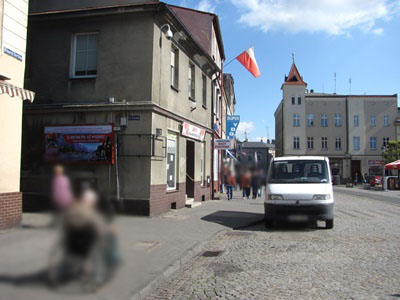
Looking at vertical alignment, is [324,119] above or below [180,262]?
above

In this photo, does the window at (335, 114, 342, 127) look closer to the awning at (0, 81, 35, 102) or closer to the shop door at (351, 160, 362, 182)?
the shop door at (351, 160, 362, 182)

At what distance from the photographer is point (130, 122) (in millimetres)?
2107

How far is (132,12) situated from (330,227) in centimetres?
1118

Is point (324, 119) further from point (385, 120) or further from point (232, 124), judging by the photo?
point (232, 124)

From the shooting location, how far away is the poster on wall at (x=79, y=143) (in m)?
0.93

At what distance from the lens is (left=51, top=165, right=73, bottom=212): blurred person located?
2.26 feet

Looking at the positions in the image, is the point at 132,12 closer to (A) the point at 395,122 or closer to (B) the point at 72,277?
(B) the point at 72,277

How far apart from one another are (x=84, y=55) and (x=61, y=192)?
43.5 inches

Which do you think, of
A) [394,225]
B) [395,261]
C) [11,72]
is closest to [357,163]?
[394,225]

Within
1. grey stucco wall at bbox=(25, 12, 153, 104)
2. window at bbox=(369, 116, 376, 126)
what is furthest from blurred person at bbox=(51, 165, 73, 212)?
window at bbox=(369, 116, 376, 126)

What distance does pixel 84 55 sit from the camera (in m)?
1.64

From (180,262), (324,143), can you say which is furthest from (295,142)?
(180,262)

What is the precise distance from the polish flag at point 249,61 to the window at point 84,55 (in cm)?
82

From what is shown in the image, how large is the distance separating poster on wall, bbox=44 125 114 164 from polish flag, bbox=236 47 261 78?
0.93 meters
